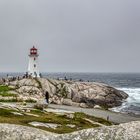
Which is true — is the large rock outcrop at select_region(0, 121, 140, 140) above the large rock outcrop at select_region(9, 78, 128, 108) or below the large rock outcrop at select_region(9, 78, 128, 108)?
above

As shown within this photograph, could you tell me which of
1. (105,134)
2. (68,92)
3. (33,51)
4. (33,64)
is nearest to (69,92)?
(68,92)

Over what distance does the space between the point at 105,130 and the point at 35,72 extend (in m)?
119

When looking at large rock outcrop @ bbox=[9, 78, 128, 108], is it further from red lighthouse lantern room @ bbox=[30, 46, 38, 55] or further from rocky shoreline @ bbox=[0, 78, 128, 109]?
red lighthouse lantern room @ bbox=[30, 46, 38, 55]

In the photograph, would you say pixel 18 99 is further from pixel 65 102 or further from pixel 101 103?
pixel 101 103

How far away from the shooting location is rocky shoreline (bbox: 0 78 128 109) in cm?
9481

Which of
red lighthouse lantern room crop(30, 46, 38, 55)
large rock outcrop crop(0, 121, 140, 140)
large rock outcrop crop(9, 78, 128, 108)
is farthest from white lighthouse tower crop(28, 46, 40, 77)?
large rock outcrop crop(0, 121, 140, 140)

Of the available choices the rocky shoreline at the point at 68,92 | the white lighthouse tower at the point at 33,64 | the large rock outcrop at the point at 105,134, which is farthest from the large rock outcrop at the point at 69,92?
the large rock outcrop at the point at 105,134

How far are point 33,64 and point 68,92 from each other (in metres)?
28.3

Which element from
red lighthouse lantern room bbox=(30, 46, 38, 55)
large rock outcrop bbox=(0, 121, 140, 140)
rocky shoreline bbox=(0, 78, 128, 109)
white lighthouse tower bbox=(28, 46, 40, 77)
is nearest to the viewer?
large rock outcrop bbox=(0, 121, 140, 140)

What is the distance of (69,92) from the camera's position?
104875 mm

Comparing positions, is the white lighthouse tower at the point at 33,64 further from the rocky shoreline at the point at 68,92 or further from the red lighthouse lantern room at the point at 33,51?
the rocky shoreline at the point at 68,92

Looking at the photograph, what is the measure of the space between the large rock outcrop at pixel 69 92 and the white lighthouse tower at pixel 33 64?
19.2 m

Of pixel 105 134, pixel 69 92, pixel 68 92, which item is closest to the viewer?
pixel 105 134

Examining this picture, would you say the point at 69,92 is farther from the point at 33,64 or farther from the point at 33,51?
the point at 33,51
